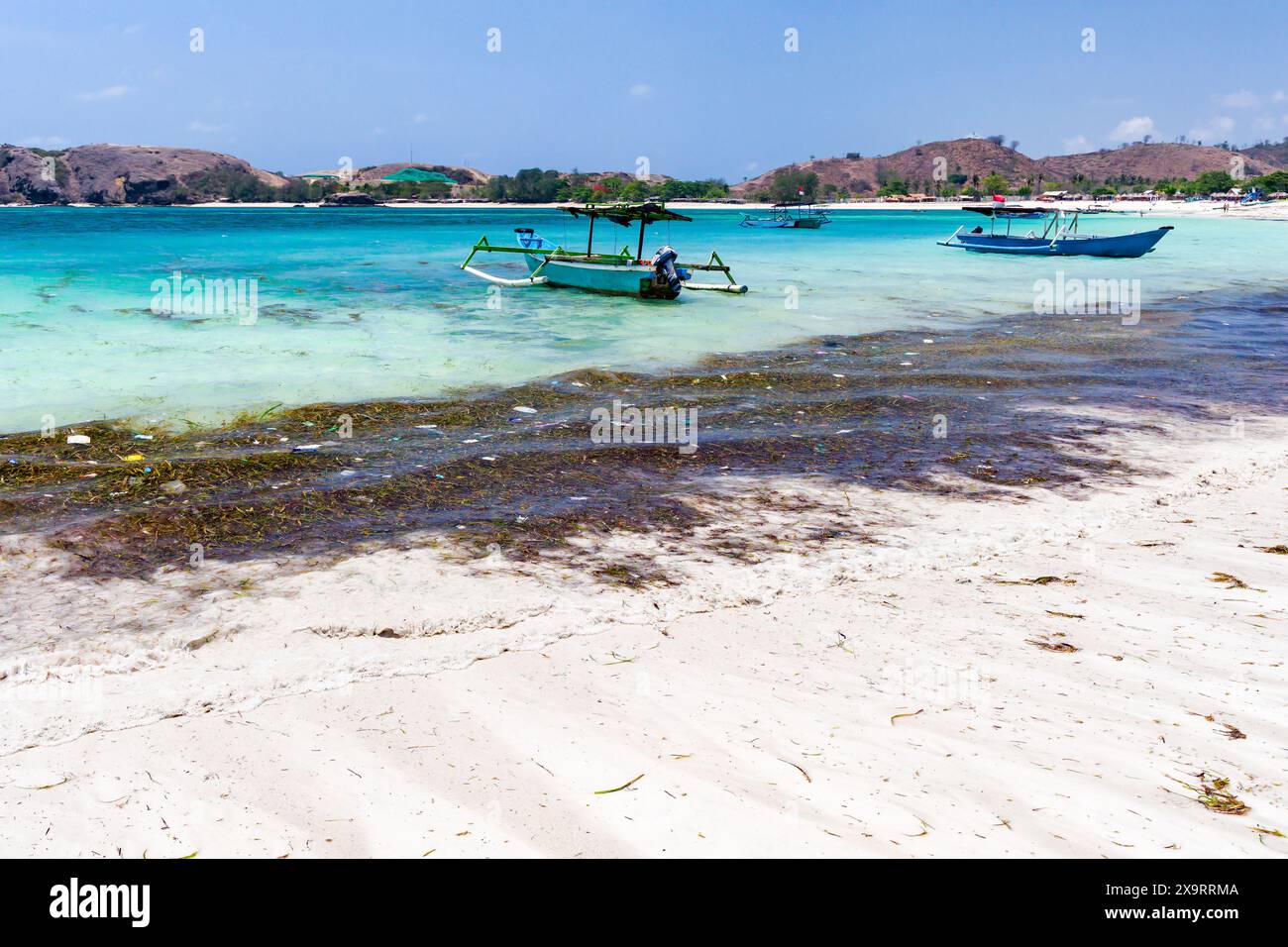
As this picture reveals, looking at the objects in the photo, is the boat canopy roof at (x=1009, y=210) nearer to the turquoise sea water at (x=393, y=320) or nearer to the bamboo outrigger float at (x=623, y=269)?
the turquoise sea water at (x=393, y=320)

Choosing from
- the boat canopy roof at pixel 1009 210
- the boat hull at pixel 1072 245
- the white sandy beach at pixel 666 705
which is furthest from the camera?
the boat hull at pixel 1072 245

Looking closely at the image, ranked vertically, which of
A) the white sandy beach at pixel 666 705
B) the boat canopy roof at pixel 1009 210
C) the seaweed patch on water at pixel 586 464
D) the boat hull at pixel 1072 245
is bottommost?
the white sandy beach at pixel 666 705

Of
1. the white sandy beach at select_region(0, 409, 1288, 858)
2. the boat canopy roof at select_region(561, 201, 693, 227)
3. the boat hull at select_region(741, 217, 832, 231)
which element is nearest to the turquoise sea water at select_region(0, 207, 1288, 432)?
the boat canopy roof at select_region(561, 201, 693, 227)

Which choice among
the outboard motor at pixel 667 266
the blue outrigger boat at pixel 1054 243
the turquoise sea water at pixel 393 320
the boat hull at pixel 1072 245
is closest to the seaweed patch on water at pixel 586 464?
the turquoise sea water at pixel 393 320

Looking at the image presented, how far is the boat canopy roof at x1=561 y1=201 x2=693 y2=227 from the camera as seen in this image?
25938 mm

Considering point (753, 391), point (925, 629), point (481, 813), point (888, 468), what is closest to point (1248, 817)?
point (925, 629)

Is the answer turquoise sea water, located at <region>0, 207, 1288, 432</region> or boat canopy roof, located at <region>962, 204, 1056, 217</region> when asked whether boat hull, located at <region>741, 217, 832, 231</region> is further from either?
boat canopy roof, located at <region>962, 204, 1056, 217</region>

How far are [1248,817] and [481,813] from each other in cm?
327

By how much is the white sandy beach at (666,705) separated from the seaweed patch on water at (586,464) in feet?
2.02

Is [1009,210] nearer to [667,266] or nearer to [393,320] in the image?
[667,266]

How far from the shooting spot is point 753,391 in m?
14.3

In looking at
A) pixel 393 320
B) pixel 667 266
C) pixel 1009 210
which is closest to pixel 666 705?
pixel 393 320

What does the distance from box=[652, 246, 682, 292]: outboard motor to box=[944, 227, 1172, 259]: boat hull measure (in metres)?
30.8

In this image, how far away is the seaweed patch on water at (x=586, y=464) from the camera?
737cm
